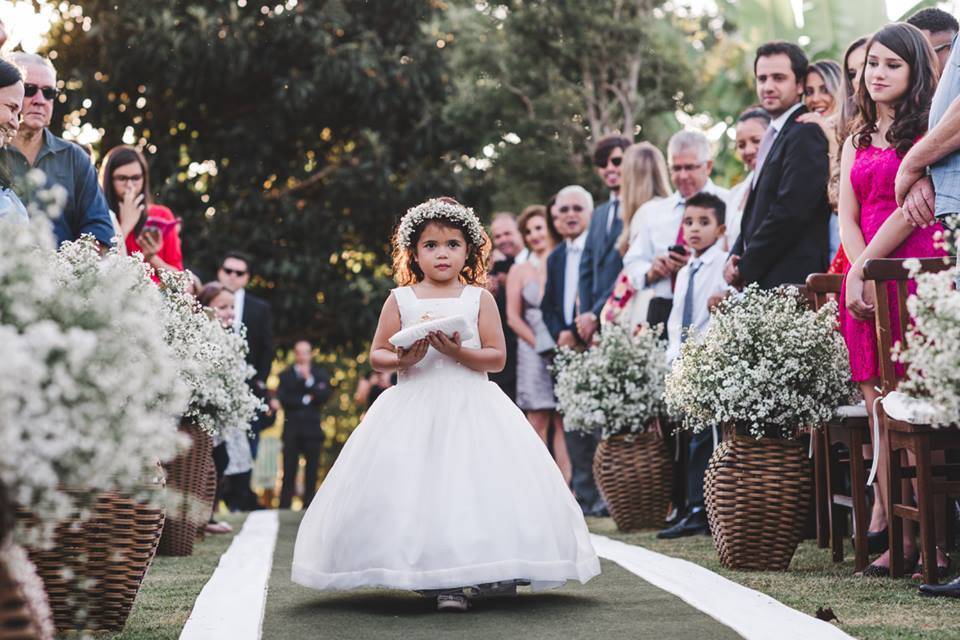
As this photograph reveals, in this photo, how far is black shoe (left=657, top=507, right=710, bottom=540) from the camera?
774cm

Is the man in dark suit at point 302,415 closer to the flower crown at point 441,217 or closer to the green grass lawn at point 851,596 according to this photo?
the green grass lawn at point 851,596

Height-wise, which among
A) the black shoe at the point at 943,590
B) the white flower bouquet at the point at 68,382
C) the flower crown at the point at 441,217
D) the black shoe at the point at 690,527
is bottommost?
the black shoe at the point at 943,590

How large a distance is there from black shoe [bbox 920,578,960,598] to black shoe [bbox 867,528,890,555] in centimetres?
156

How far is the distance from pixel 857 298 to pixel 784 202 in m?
1.49

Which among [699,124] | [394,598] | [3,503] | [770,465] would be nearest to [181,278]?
[394,598]

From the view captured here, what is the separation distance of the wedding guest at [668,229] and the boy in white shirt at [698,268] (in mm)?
246

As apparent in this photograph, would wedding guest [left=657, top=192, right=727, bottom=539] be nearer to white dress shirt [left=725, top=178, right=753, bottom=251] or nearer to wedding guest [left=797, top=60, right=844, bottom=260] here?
white dress shirt [left=725, top=178, right=753, bottom=251]

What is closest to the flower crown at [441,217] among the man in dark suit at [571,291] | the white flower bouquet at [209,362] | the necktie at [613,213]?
the white flower bouquet at [209,362]

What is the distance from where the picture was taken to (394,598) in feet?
17.6

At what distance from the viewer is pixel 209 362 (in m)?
5.87

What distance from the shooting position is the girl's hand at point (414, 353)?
522 centimetres

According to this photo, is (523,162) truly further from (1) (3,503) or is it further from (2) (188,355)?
(1) (3,503)

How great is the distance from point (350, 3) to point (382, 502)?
12.7m

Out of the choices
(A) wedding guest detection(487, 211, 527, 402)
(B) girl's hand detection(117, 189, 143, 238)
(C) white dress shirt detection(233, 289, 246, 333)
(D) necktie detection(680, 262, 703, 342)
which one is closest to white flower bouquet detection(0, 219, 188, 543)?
(B) girl's hand detection(117, 189, 143, 238)
